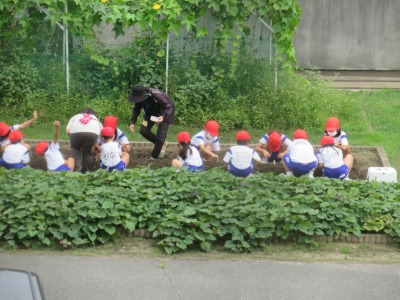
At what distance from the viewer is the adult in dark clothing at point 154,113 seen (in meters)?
14.4

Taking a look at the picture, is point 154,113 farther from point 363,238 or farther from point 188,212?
point 363,238

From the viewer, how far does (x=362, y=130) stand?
647 inches

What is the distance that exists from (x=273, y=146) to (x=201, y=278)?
459 cm

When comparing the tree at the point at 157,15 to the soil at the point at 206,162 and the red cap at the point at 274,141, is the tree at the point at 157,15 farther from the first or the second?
the red cap at the point at 274,141

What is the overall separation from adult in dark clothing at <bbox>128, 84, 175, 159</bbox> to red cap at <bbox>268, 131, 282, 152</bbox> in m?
1.59

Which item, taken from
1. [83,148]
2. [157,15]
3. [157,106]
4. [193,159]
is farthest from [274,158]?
[157,15]

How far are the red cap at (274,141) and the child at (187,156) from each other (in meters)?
1.25

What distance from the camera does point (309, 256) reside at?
1073 cm

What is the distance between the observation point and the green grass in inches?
619

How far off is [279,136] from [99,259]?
458 cm

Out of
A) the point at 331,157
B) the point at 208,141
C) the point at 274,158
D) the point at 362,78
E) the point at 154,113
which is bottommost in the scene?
the point at 274,158

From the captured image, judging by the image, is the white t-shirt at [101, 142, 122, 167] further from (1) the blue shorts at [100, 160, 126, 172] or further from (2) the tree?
(2) the tree

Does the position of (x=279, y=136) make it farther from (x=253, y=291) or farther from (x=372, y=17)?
(x=372, y=17)

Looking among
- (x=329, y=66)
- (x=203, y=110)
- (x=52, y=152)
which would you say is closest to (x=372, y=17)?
(x=329, y=66)
